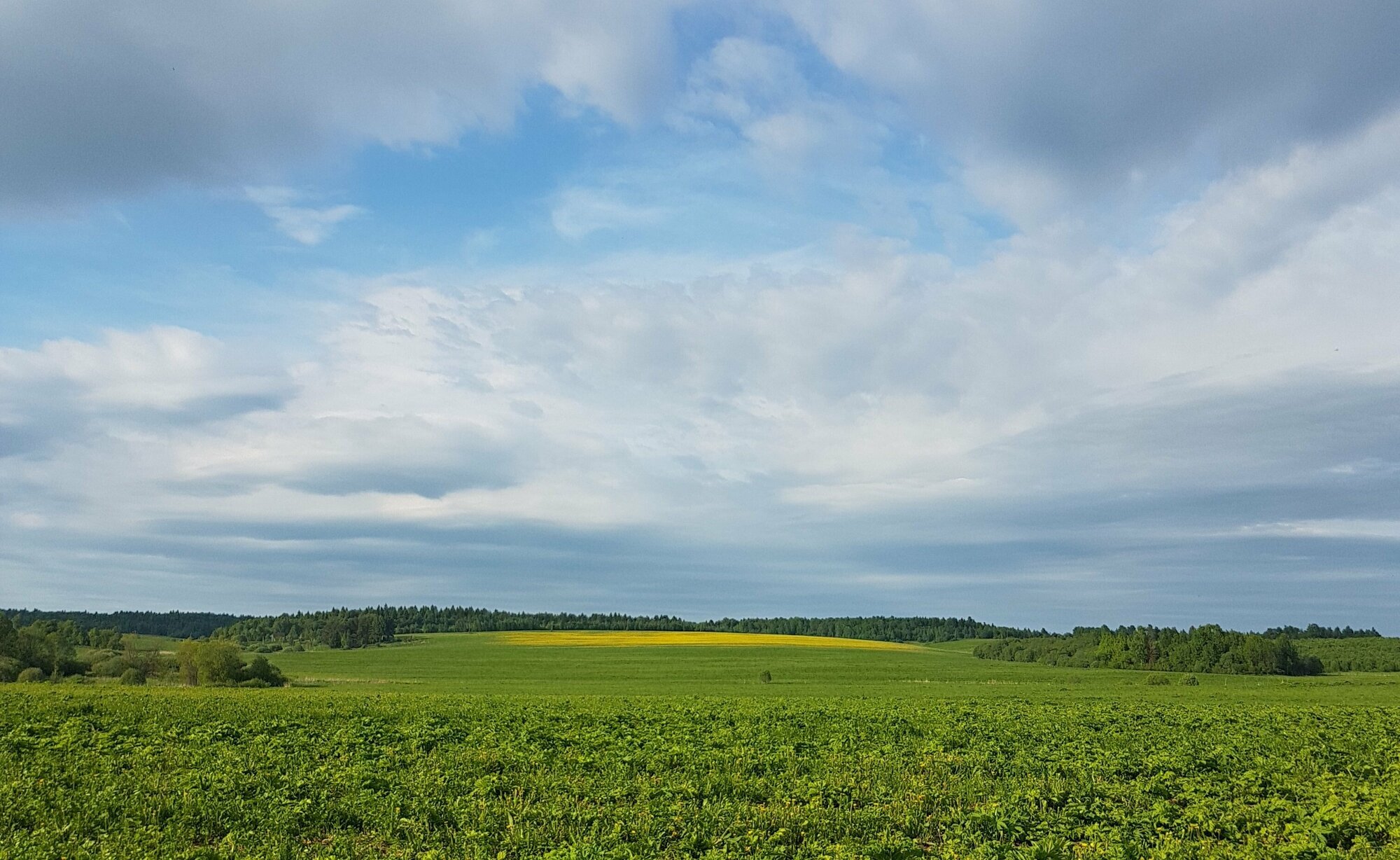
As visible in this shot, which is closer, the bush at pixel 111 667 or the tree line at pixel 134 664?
the tree line at pixel 134 664

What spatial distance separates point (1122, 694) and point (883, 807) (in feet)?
140

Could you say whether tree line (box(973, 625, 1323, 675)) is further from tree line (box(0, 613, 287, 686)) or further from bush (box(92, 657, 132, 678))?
bush (box(92, 657, 132, 678))

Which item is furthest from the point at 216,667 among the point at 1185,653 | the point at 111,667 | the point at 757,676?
the point at 1185,653

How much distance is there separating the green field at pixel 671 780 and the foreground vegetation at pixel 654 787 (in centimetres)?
6

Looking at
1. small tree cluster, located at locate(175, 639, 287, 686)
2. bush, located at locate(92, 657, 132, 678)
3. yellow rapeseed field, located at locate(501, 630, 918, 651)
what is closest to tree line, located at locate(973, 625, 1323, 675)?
yellow rapeseed field, located at locate(501, 630, 918, 651)

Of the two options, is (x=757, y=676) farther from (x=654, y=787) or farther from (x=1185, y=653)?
(x=1185, y=653)

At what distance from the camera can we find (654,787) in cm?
1511

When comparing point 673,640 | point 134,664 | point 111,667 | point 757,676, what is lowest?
point 673,640

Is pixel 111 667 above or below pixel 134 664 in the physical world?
below

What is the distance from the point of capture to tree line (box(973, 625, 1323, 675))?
101 meters

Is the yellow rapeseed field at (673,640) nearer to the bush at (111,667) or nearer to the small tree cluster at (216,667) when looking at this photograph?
the small tree cluster at (216,667)

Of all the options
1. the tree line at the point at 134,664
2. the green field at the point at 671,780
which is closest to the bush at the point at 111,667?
the tree line at the point at 134,664

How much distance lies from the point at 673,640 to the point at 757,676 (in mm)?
63894

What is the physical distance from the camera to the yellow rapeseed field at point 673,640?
126938 mm
